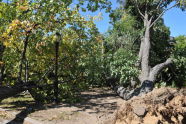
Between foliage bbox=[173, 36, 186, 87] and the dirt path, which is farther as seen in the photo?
foliage bbox=[173, 36, 186, 87]

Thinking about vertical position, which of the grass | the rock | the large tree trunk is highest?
the large tree trunk

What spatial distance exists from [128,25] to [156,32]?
7.68ft

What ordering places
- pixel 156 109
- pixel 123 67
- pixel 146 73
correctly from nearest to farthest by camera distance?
pixel 156 109
pixel 123 67
pixel 146 73

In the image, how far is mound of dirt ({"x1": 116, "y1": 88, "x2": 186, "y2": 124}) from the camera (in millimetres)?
4547

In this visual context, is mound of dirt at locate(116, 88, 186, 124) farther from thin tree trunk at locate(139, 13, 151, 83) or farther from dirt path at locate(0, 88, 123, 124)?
thin tree trunk at locate(139, 13, 151, 83)

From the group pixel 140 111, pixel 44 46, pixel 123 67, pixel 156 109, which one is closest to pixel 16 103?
pixel 44 46

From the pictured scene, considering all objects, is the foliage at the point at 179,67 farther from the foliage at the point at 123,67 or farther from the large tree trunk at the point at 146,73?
the foliage at the point at 123,67

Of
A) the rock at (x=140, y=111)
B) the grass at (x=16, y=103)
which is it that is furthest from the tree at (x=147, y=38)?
the rock at (x=140, y=111)

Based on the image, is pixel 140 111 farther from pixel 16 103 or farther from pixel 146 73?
pixel 146 73

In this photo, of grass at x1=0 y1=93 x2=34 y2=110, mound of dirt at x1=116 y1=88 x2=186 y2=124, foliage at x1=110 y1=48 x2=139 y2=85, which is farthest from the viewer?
foliage at x1=110 y1=48 x2=139 y2=85

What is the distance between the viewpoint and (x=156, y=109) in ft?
15.2

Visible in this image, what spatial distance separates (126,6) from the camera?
1614cm

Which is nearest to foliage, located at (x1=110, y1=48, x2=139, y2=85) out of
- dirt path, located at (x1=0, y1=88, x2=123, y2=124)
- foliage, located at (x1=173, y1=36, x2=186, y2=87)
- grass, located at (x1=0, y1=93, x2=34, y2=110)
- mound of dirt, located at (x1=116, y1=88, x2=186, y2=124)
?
foliage, located at (x1=173, y1=36, x2=186, y2=87)

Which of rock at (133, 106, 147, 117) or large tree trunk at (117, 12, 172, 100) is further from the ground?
large tree trunk at (117, 12, 172, 100)
